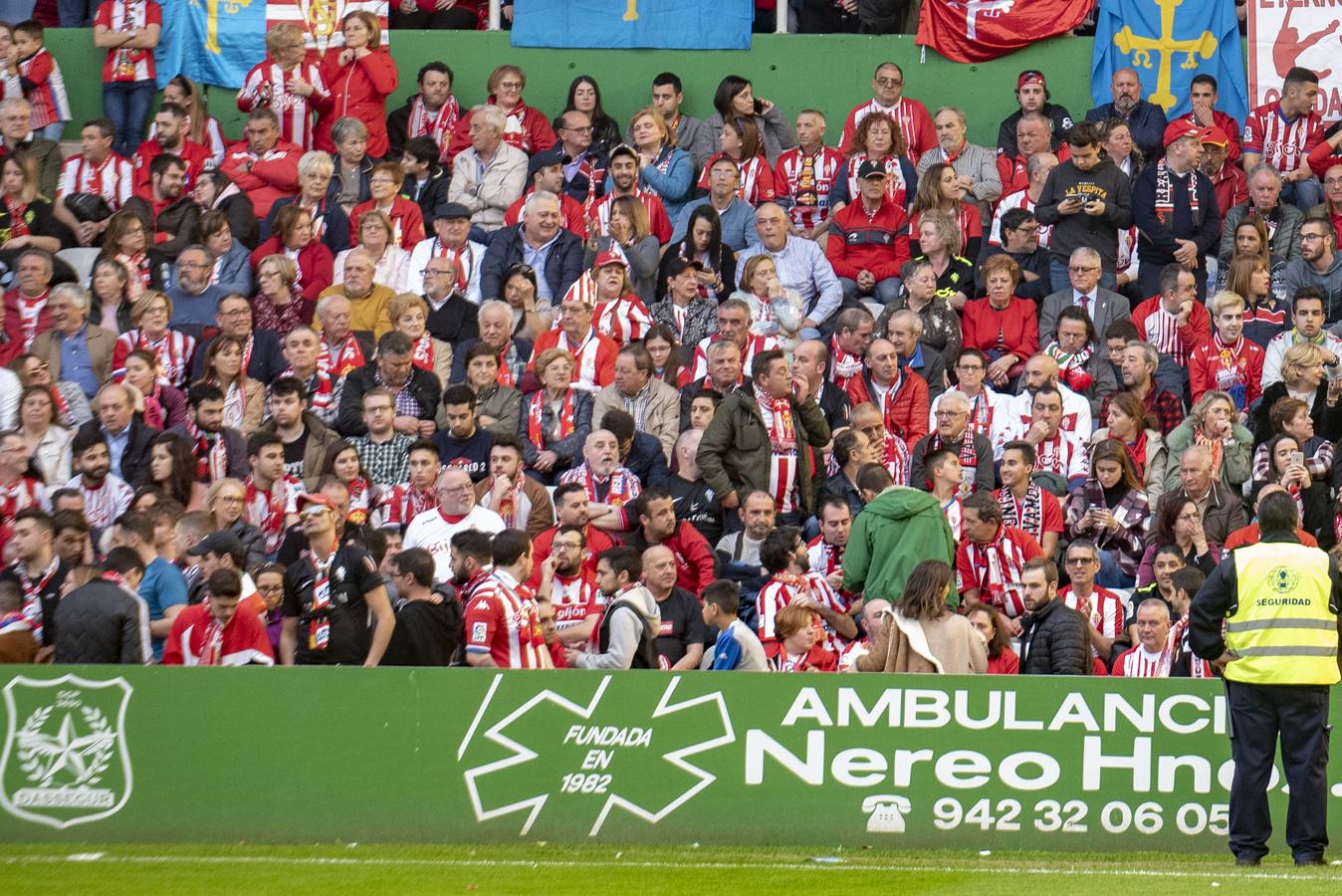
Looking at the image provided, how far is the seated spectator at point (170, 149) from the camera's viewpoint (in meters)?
17.0

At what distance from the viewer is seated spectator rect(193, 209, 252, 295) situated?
15.6 meters

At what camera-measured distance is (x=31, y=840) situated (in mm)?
10172

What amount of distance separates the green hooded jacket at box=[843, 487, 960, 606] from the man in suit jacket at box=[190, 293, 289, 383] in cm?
513

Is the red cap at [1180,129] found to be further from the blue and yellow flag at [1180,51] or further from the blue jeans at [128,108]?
the blue jeans at [128,108]

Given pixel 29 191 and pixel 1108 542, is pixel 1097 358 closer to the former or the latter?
pixel 1108 542

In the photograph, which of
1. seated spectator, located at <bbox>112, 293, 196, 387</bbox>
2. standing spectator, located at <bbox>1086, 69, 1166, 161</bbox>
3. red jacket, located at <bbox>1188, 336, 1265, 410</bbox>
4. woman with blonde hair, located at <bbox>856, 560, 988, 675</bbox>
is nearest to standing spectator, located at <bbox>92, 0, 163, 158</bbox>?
seated spectator, located at <bbox>112, 293, 196, 387</bbox>

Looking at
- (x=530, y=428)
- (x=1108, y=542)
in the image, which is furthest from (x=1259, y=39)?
(x=530, y=428)

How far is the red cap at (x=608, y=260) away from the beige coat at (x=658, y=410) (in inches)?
50.4

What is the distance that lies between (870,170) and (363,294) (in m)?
4.22

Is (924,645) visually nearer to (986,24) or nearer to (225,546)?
(225,546)

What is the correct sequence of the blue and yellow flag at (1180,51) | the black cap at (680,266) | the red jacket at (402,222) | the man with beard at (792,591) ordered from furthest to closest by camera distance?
1. the blue and yellow flag at (1180,51)
2. the red jacket at (402,222)
3. the black cap at (680,266)
4. the man with beard at (792,591)

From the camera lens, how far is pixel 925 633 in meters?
10.4

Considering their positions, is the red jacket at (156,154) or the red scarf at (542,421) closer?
the red scarf at (542,421)

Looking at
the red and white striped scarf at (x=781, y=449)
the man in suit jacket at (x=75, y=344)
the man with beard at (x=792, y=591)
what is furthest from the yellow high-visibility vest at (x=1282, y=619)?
the man in suit jacket at (x=75, y=344)
